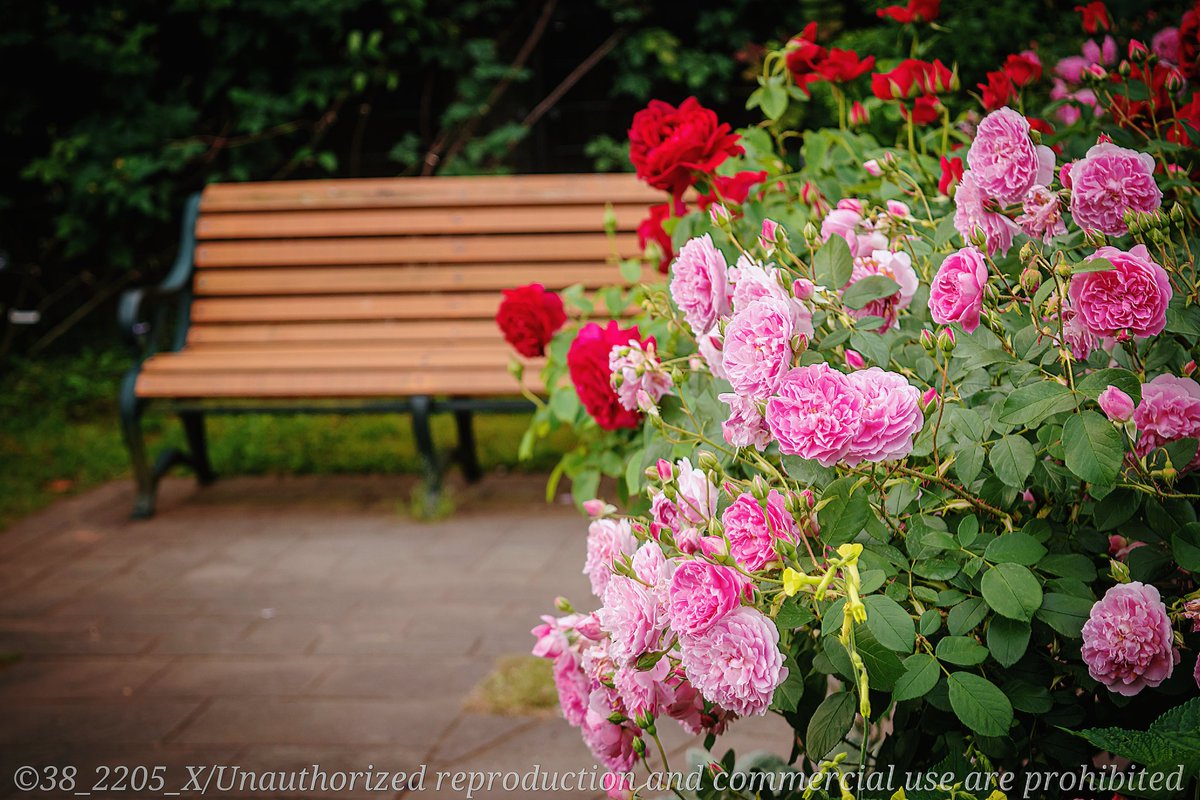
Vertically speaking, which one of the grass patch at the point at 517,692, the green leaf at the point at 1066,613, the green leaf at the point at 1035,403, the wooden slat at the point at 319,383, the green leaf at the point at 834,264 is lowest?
Answer: the grass patch at the point at 517,692

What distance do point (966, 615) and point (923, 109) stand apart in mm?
1017

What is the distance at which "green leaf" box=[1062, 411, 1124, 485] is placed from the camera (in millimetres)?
972

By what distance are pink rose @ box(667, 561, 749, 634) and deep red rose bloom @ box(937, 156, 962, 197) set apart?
68 cm

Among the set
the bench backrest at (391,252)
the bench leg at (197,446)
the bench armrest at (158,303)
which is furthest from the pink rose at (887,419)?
the bench leg at (197,446)

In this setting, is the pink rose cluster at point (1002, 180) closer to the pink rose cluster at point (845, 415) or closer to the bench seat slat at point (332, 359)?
the pink rose cluster at point (845, 415)

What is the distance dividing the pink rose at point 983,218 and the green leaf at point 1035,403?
196mm

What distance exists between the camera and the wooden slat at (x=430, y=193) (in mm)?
4375

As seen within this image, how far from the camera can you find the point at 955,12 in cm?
412

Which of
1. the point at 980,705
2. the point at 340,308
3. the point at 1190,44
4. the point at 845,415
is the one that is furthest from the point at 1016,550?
the point at 340,308

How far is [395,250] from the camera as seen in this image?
4480mm

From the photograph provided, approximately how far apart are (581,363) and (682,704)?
52cm

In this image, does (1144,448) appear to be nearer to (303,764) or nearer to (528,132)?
(303,764)

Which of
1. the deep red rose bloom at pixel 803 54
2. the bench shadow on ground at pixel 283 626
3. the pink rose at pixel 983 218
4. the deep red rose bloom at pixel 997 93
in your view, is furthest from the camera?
the bench shadow on ground at pixel 283 626

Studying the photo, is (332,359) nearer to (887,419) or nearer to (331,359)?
(331,359)
